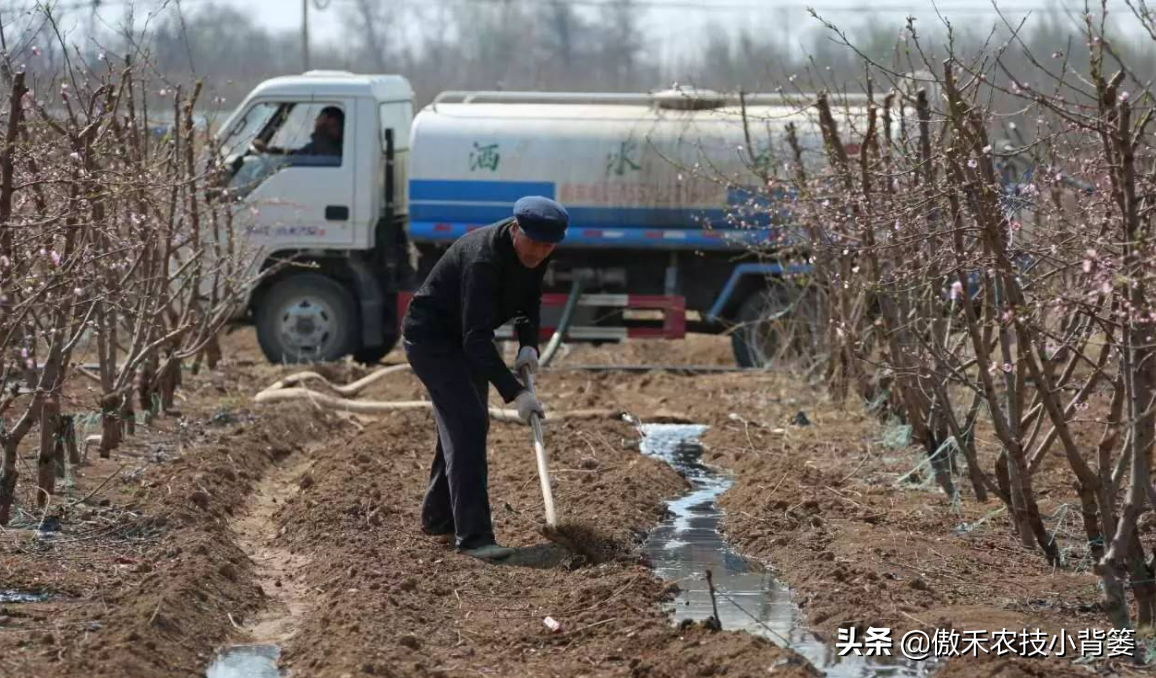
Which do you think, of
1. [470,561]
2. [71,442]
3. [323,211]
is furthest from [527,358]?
[323,211]

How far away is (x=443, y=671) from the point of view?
572cm

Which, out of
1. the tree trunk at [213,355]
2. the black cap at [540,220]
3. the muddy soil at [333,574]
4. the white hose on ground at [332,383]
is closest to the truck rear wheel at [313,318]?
the tree trunk at [213,355]

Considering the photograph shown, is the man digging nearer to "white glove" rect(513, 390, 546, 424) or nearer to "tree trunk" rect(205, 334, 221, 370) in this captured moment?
"white glove" rect(513, 390, 546, 424)

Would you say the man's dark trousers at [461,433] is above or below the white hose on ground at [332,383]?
A: above

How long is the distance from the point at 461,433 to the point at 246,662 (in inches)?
73.0

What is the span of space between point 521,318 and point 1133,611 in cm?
307

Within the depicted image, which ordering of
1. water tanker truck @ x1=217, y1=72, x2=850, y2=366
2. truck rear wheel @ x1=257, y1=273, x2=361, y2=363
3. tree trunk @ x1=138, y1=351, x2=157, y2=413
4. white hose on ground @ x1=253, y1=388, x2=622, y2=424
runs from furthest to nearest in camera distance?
truck rear wheel @ x1=257, y1=273, x2=361, y2=363 → water tanker truck @ x1=217, y1=72, x2=850, y2=366 → white hose on ground @ x1=253, y1=388, x2=622, y2=424 → tree trunk @ x1=138, y1=351, x2=157, y2=413

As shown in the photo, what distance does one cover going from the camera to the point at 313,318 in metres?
16.4

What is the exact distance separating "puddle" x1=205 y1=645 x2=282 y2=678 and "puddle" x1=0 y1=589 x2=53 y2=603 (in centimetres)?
90

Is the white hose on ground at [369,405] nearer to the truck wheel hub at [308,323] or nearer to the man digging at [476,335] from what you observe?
the truck wheel hub at [308,323]

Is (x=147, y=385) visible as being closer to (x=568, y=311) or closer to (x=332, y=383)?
(x=332, y=383)

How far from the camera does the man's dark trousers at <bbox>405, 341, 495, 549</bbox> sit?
7562 mm

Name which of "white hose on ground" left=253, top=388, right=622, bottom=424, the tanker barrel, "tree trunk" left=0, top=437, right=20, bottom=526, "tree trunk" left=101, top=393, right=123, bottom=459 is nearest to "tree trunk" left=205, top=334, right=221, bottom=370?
"white hose on ground" left=253, top=388, right=622, bottom=424

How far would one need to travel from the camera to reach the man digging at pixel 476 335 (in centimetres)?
736
